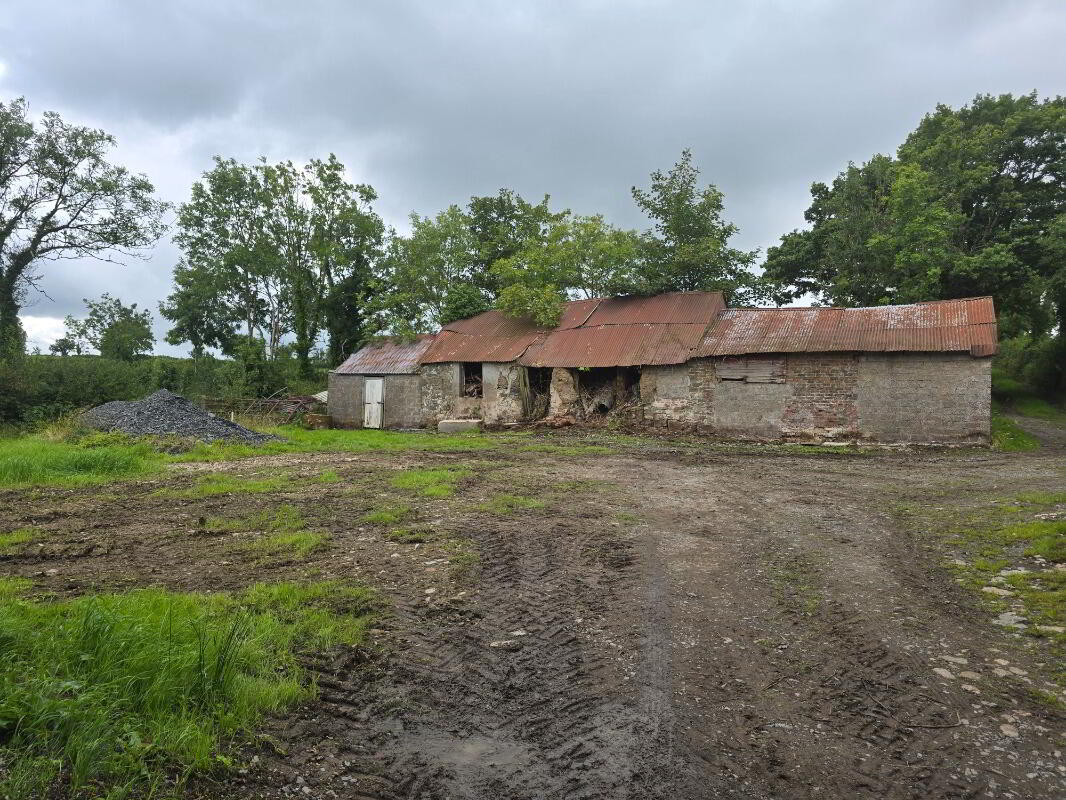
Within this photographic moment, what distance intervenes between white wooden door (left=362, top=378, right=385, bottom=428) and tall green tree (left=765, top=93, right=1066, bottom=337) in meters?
18.8

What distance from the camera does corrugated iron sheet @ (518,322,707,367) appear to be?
1909 centimetres

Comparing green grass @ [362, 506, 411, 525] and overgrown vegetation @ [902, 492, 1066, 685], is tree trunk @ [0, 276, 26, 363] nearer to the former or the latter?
green grass @ [362, 506, 411, 525]

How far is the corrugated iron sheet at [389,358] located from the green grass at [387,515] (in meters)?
16.6

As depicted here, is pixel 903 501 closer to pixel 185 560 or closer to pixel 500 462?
pixel 500 462

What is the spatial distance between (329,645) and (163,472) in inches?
366

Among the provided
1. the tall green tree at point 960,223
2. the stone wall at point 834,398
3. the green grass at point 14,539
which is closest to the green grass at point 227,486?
the green grass at point 14,539

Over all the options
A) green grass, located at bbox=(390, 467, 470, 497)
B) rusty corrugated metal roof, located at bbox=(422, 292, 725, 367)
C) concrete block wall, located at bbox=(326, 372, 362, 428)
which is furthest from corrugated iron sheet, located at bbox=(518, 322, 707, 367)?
green grass, located at bbox=(390, 467, 470, 497)

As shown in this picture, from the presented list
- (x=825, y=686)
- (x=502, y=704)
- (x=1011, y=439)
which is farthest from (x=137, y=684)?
(x=1011, y=439)

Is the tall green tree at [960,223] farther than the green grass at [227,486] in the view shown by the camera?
Yes

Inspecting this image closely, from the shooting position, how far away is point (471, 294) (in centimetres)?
2642

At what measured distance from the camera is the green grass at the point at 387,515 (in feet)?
23.1

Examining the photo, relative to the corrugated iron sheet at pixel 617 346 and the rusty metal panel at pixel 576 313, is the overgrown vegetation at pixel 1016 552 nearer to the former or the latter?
the corrugated iron sheet at pixel 617 346

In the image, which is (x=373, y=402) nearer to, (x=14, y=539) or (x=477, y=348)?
(x=477, y=348)

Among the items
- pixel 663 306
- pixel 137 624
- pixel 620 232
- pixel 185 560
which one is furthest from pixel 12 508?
pixel 620 232
